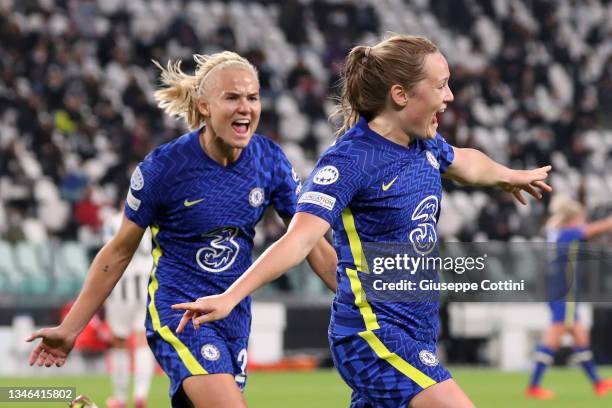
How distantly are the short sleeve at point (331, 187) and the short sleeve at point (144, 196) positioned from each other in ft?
3.47

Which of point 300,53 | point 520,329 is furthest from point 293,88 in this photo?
point 520,329

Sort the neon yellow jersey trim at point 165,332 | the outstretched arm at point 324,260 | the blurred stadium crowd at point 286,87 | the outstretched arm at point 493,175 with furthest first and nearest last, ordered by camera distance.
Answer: the blurred stadium crowd at point 286,87 < the outstretched arm at point 324,260 < the neon yellow jersey trim at point 165,332 < the outstretched arm at point 493,175

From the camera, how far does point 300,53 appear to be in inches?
885

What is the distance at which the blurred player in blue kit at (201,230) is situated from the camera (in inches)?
204

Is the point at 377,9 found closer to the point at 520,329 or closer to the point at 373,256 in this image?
the point at 520,329

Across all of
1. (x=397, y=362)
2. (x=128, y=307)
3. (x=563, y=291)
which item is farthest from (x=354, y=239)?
(x=563, y=291)

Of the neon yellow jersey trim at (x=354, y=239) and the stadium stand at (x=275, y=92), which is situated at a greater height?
the stadium stand at (x=275, y=92)

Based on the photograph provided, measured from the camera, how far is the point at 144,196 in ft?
17.2

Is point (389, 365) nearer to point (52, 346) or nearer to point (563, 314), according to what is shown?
point (52, 346)

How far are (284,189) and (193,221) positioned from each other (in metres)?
0.44

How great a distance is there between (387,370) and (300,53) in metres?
18.4

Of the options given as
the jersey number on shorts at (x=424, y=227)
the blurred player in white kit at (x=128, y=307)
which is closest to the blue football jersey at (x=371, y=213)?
the jersey number on shorts at (x=424, y=227)

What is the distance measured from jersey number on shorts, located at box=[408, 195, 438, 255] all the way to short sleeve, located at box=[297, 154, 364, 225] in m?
0.25

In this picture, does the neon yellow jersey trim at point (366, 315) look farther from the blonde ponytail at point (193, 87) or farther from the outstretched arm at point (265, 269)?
the blonde ponytail at point (193, 87)
